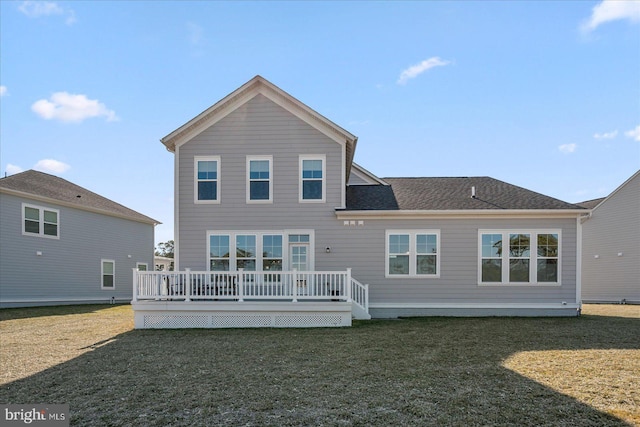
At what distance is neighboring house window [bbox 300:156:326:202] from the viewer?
41.9ft

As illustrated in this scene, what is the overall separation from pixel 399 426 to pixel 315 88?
43.4 feet

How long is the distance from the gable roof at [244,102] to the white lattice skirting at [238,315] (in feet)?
17.7

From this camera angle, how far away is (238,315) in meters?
10.8

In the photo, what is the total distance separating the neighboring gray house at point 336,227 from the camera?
12.5 metres

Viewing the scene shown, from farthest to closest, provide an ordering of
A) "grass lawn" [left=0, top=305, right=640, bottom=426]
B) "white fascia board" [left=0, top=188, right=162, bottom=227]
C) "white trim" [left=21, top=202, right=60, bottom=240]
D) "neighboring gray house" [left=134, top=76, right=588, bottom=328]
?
"white trim" [left=21, top=202, right=60, bottom=240] < "white fascia board" [left=0, top=188, right=162, bottom=227] < "neighboring gray house" [left=134, top=76, right=588, bottom=328] < "grass lawn" [left=0, top=305, right=640, bottom=426]

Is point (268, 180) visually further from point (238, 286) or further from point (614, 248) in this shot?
point (614, 248)

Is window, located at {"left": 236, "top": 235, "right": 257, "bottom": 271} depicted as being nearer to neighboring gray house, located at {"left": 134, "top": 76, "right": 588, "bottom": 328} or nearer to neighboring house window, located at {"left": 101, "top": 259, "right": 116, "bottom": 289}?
neighboring gray house, located at {"left": 134, "top": 76, "right": 588, "bottom": 328}

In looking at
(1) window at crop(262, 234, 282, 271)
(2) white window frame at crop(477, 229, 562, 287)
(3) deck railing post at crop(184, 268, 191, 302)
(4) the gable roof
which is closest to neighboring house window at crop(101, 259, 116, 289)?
(4) the gable roof

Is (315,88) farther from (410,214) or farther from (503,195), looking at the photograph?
(503,195)

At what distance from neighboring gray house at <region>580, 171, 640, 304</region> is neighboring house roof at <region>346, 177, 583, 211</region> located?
30.2ft

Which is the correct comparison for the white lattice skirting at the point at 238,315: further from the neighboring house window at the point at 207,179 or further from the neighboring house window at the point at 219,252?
the neighboring house window at the point at 207,179

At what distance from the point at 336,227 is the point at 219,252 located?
3.92 meters

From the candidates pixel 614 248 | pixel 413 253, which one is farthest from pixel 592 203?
pixel 413 253

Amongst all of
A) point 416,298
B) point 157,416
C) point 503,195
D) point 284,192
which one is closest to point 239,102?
point 284,192
